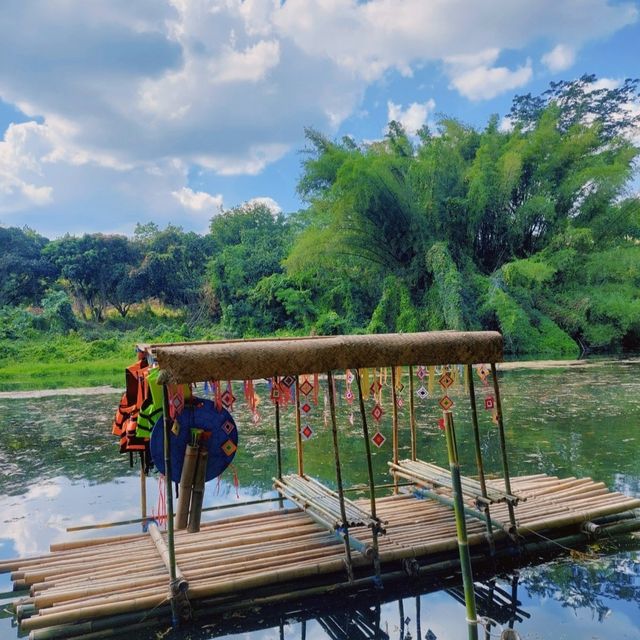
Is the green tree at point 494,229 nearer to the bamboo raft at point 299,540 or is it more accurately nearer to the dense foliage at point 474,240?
the dense foliage at point 474,240

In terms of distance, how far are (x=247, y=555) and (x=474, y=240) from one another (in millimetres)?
16372

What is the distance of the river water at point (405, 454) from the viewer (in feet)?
11.1

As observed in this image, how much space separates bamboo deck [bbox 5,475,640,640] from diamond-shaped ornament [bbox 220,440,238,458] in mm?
496

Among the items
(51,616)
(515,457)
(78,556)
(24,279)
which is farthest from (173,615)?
(24,279)

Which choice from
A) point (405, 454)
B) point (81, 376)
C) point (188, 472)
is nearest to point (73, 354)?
point (81, 376)

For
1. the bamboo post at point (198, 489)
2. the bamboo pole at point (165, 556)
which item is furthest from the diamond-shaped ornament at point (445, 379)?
the bamboo pole at point (165, 556)

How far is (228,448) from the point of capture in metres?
4.06

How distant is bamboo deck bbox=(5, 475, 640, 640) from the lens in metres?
3.14

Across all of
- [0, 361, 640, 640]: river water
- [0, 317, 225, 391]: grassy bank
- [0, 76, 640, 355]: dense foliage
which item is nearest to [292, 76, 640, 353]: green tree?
[0, 76, 640, 355]: dense foliage

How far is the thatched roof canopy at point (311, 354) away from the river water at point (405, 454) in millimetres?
1368

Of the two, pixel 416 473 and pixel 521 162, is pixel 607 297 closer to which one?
pixel 521 162

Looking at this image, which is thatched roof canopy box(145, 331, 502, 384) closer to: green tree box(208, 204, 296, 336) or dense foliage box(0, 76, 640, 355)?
dense foliage box(0, 76, 640, 355)

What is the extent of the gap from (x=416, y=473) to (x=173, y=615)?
2.23 meters

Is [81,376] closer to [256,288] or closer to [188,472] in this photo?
[256,288]
